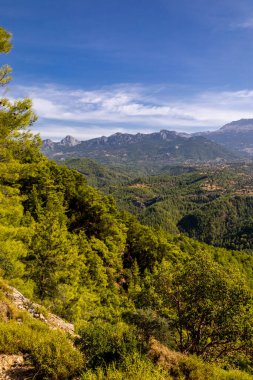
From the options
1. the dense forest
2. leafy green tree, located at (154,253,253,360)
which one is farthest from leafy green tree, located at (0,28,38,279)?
leafy green tree, located at (154,253,253,360)

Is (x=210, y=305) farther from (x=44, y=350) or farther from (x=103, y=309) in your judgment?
(x=103, y=309)

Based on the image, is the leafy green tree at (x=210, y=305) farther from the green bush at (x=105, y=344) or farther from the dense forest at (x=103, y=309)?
the green bush at (x=105, y=344)

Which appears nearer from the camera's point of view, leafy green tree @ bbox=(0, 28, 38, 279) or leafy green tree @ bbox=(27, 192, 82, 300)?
leafy green tree @ bbox=(0, 28, 38, 279)

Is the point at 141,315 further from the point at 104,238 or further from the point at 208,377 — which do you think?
the point at 104,238

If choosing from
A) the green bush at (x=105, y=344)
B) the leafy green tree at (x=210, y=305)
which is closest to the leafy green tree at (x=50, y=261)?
the leafy green tree at (x=210, y=305)

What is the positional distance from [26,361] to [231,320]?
1188 cm

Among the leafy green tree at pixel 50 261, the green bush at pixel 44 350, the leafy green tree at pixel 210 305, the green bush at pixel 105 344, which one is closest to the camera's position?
the green bush at pixel 44 350

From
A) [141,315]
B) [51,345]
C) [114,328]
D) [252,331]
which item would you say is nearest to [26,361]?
[51,345]

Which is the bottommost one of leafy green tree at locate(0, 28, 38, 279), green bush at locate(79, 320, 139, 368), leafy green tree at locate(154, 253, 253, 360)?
leafy green tree at locate(154, 253, 253, 360)

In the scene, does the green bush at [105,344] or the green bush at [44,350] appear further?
the green bush at [105,344]

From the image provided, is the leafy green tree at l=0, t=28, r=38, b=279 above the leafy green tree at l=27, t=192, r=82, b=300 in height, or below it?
above

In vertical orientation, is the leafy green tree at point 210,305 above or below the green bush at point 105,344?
below

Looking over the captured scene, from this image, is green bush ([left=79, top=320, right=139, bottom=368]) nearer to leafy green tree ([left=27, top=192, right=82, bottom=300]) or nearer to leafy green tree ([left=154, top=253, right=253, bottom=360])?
leafy green tree ([left=154, top=253, right=253, bottom=360])

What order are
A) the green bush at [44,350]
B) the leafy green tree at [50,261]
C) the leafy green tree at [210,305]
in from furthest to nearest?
the leafy green tree at [50,261] → the leafy green tree at [210,305] → the green bush at [44,350]
